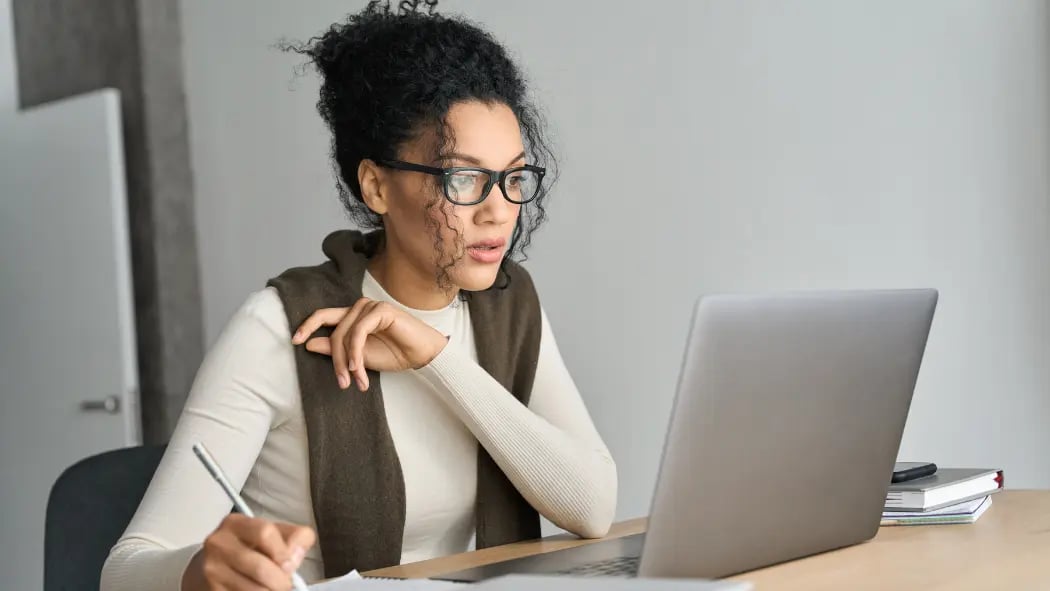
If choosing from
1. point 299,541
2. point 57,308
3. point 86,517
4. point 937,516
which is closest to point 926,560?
point 937,516

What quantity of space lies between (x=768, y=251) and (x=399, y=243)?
1.19 metres

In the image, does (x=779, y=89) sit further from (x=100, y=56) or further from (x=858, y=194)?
(x=100, y=56)

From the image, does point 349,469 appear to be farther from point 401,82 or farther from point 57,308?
point 57,308

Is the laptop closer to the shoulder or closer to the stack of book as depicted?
the stack of book

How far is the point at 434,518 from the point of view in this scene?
5.33 ft

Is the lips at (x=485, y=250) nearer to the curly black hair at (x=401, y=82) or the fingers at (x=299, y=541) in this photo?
the curly black hair at (x=401, y=82)

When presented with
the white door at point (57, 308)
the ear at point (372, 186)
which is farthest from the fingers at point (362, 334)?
the white door at point (57, 308)

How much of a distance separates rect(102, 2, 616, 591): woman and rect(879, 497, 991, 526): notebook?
367 mm

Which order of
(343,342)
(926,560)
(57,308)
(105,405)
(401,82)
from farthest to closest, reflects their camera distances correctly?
(57,308) < (105,405) < (401,82) < (343,342) < (926,560)

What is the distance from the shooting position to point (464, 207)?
1.56 metres

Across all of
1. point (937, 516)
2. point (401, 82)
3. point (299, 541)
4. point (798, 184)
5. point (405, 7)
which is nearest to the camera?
point (299, 541)

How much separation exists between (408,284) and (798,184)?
1.17m

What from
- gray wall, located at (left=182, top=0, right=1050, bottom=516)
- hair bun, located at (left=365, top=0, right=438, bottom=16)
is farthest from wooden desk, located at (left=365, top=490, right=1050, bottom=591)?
gray wall, located at (left=182, top=0, right=1050, bottom=516)

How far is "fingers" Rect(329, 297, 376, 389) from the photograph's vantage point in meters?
1.49
